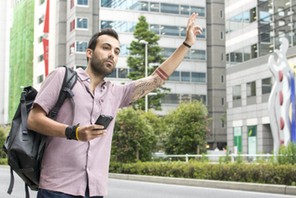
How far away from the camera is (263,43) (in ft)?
152

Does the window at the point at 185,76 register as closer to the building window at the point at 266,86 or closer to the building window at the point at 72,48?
the building window at the point at 72,48

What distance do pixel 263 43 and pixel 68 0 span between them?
33.2 m

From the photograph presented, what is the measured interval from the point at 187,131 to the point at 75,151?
2614 cm

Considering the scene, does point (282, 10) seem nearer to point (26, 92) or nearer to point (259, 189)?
point (259, 189)

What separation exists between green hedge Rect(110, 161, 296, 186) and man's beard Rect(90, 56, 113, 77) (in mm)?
13026

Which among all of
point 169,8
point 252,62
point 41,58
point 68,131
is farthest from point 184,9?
point 68,131

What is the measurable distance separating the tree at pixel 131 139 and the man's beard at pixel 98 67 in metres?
22.8

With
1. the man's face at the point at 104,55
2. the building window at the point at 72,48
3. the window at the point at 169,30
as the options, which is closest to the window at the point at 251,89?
the window at the point at 169,30

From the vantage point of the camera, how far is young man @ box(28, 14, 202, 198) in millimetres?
3080

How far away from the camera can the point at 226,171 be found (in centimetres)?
1828

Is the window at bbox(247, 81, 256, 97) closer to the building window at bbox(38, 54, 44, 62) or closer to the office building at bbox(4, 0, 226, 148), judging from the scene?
the office building at bbox(4, 0, 226, 148)

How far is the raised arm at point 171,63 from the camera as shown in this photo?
3.58 m

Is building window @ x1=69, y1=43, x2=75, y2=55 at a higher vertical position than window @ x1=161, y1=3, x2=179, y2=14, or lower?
lower

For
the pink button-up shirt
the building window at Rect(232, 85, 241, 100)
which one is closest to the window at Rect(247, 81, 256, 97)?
the building window at Rect(232, 85, 241, 100)
